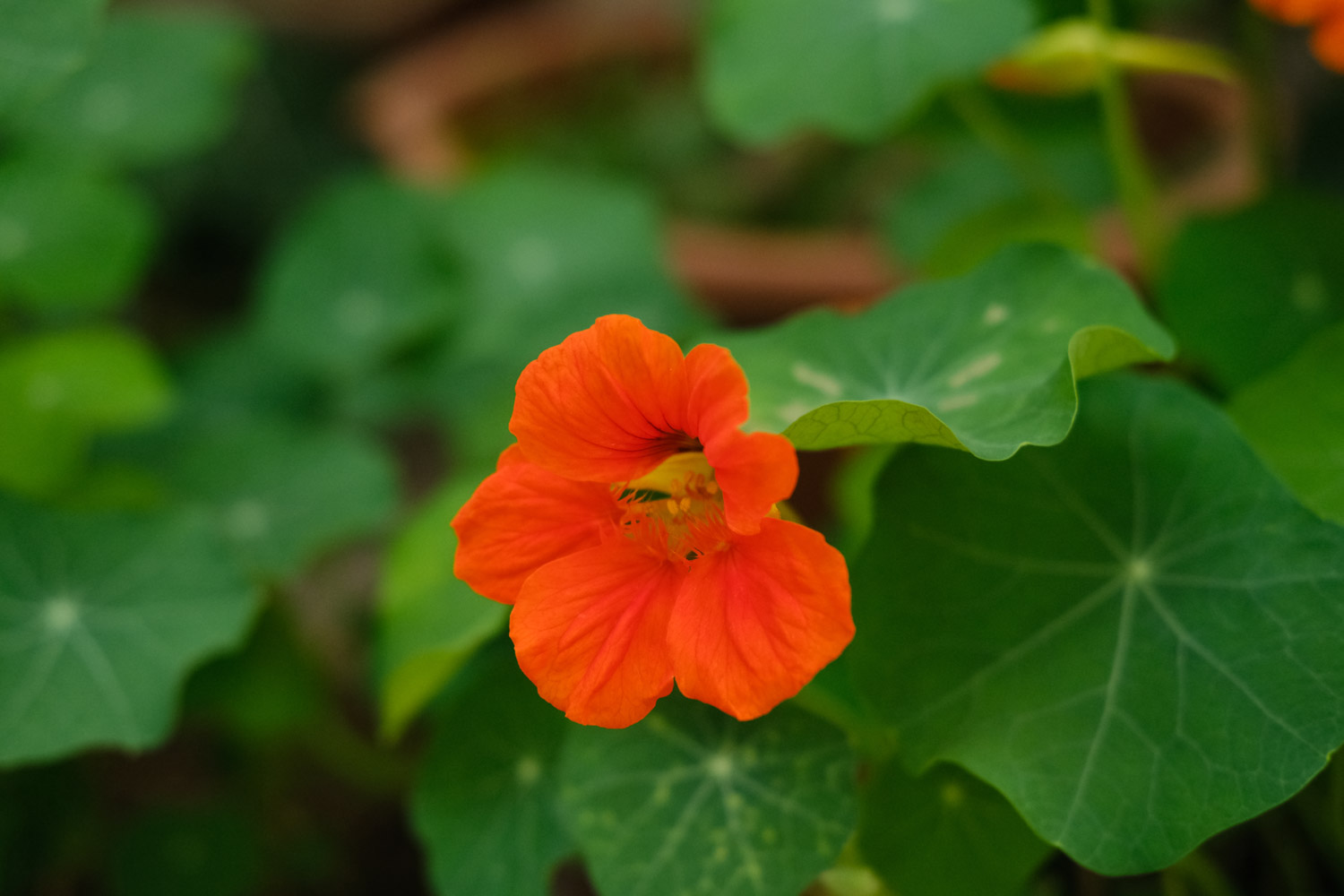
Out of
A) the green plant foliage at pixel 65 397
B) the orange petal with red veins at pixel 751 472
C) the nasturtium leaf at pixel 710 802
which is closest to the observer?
the orange petal with red veins at pixel 751 472

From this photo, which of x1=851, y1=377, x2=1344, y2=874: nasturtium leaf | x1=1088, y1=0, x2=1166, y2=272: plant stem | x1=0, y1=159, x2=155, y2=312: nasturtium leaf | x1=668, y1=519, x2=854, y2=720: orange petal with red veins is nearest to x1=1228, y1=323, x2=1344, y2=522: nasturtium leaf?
x1=851, y1=377, x2=1344, y2=874: nasturtium leaf

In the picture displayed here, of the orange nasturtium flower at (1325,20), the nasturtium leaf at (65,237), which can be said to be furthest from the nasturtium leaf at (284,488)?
the orange nasturtium flower at (1325,20)

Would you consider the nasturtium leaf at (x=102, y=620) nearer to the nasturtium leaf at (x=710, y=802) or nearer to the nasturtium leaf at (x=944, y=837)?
the nasturtium leaf at (x=710, y=802)

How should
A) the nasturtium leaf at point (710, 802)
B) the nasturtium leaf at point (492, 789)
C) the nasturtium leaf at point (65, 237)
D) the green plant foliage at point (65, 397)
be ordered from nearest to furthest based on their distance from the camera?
1. the nasturtium leaf at point (710, 802)
2. the nasturtium leaf at point (492, 789)
3. the green plant foliage at point (65, 397)
4. the nasturtium leaf at point (65, 237)

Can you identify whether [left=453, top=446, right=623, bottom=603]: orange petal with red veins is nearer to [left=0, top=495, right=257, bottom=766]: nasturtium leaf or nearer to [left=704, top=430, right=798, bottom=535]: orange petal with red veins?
[left=704, top=430, right=798, bottom=535]: orange petal with red veins

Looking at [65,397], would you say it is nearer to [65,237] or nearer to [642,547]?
[65,237]

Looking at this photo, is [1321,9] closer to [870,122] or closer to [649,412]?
[870,122]
